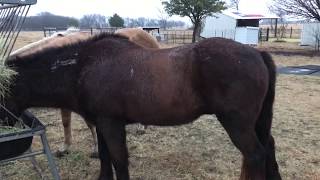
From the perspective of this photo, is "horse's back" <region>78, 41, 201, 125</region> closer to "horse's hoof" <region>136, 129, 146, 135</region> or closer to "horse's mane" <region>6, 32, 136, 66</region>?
"horse's mane" <region>6, 32, 136, 66</region>

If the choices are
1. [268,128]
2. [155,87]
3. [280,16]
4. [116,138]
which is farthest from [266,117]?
[280,16]

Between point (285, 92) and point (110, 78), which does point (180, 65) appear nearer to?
point (110, 78)

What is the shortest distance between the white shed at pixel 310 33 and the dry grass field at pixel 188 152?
81.7ft

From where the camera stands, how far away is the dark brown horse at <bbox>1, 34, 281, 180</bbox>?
322 cm

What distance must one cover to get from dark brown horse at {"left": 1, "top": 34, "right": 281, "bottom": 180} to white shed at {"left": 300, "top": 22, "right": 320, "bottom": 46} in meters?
28.5

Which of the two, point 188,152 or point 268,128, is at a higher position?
point 268,128

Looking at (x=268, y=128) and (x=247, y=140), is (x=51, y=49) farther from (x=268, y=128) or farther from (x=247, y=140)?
(x=268, y=128)

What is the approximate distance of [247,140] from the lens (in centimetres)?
327

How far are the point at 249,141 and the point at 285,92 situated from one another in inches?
237

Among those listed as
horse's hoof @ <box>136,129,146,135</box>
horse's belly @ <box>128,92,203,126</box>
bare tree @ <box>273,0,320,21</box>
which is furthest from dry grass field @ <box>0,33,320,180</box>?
bare tree @ <box>273,0,320,21</box>

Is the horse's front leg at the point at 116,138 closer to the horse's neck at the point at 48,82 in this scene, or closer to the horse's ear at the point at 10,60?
the horse's neck at the point at 48,82

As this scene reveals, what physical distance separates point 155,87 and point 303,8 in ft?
84.0

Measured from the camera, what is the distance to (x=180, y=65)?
3299mm

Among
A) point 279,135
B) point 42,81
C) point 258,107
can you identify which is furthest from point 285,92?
point 42,81
